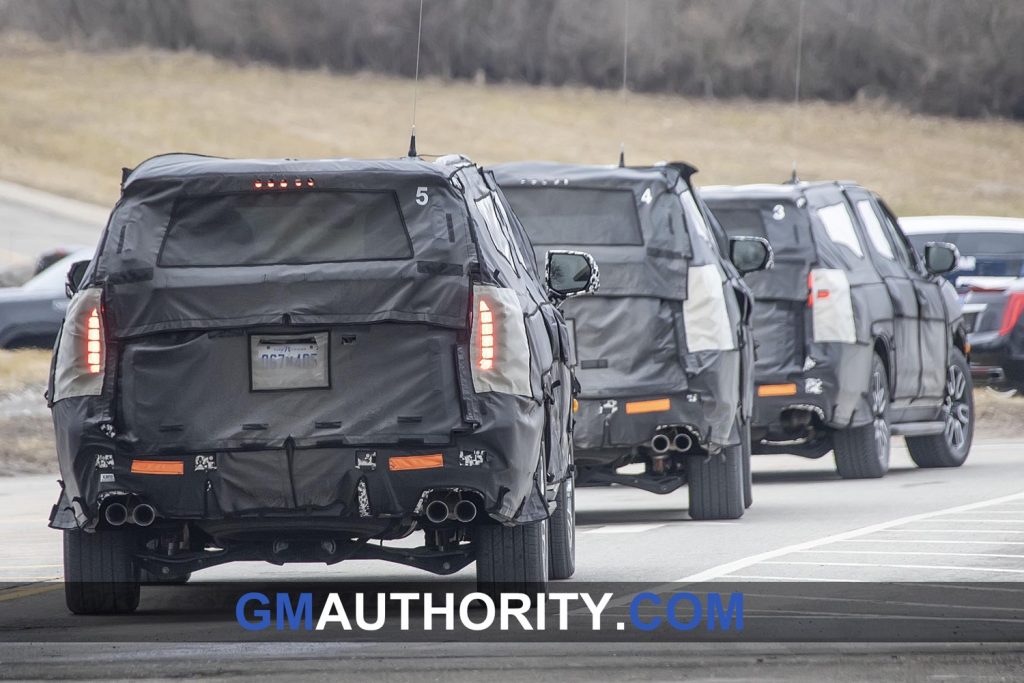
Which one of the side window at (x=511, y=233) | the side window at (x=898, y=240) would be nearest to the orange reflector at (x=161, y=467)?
the side window at (x=511, y=233)

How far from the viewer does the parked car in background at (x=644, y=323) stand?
13.3 metres

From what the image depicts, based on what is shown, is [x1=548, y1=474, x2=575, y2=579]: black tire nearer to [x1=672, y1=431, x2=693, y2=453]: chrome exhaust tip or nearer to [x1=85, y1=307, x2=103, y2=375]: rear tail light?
[x1=672, y1=431, x2=693, y2=453]: chrome exhaust tip

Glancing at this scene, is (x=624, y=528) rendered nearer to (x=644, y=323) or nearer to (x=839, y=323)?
(x=644, y=323)

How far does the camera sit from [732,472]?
14.0 metres

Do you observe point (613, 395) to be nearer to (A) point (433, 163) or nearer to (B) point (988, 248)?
(A) point (433, 163)

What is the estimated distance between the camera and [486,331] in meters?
8.89

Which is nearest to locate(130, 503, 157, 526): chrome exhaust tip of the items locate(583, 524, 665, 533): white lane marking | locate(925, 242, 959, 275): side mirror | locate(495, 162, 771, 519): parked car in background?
locate(495, 162, 771, 519): parked car in background

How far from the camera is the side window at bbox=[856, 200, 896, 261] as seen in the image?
57.4 ft

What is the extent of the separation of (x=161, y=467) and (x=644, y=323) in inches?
196

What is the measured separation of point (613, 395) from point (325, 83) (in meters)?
70.3

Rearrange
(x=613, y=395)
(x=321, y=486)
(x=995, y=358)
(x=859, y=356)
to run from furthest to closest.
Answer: (x=995, y=358)
(x=859, y=356)
(x=613, y=395)
(x=321, y=486)

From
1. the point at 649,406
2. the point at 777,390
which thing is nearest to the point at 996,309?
the point at 777,390

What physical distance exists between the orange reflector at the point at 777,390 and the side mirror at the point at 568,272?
552cm

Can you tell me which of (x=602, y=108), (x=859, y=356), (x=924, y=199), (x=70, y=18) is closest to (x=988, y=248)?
(x=859, y=356)
